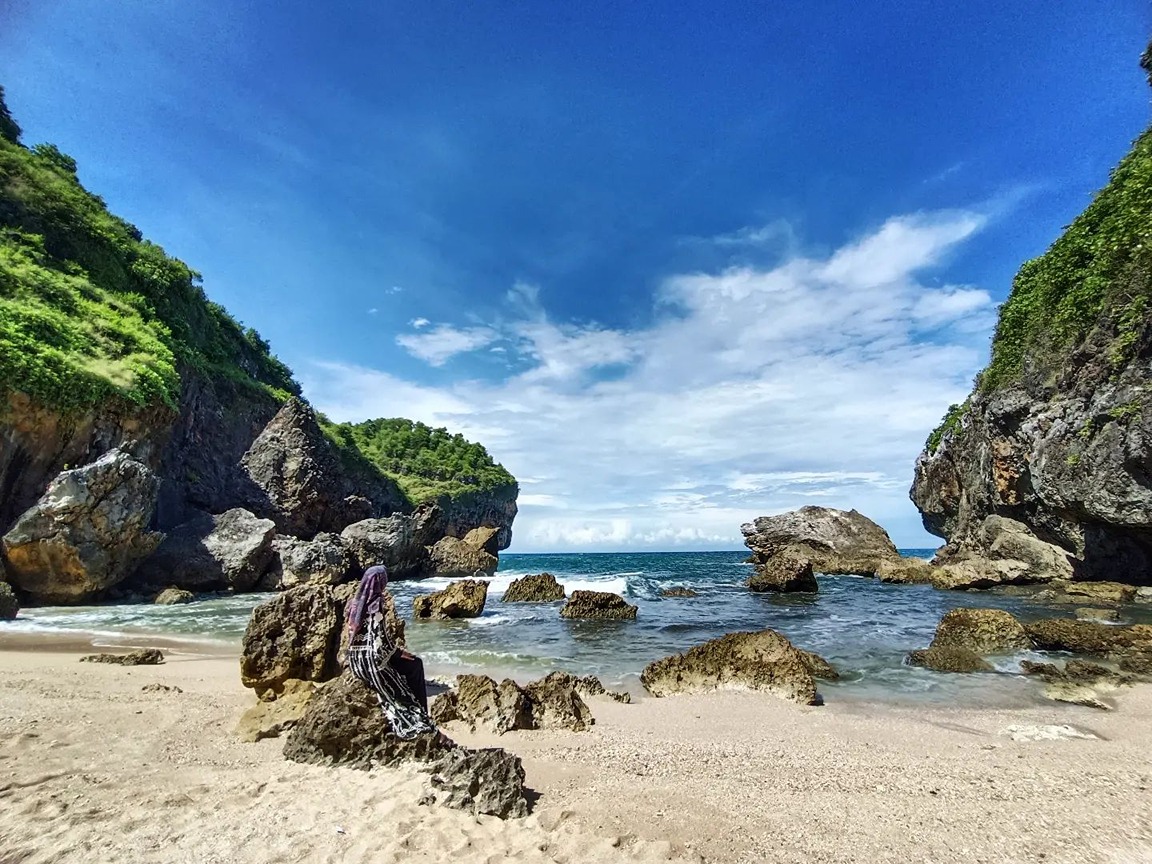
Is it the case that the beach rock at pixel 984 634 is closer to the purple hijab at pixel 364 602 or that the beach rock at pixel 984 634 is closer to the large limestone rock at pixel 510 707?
the large limestone rock at pixel 510 707

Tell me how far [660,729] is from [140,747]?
231 inches

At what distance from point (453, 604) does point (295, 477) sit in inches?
942

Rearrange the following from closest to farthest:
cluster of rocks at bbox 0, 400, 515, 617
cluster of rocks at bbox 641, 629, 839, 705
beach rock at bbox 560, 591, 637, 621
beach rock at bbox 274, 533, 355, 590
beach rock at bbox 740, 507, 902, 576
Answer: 1. cluster of rocks at bbox 641, 629, 839, 705
2. cluster of rocks at bbox 0, 400, 515, 617
3. beach rock at bbox 560, 591, 637, 621
4. beach rock at bbox 274, 533, 355, 590
5. beach rock at bbox 740, 507, 902, 576

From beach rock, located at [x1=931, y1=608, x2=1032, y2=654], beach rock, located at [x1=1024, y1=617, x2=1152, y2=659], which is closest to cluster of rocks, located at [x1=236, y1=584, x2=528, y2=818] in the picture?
beach rock, located at [x1=931, y1=608, x2=1032, y2=654]

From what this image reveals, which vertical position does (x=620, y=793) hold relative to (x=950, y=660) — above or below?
above

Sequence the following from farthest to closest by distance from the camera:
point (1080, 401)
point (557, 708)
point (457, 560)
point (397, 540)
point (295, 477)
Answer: point (457, 560) < point (295, 477) < point (397, 540) < point (1080, 401) < point (557, 708)

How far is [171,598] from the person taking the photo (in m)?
22.3

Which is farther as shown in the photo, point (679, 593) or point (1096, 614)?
point (679, 593)

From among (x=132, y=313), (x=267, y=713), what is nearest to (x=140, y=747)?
(x=267, y=713)

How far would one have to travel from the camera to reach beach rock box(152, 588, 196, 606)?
22.1 m

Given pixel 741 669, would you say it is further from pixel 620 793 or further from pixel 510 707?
pixel 620 793

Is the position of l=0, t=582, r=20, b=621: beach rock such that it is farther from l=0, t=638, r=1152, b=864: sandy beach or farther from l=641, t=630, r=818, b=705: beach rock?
l=641, t=630, r=818, b=705: beach rock

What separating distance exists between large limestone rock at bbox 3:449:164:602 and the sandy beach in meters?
15.1

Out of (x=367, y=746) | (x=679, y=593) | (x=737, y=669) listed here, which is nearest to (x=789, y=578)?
(x=679, y=593)
